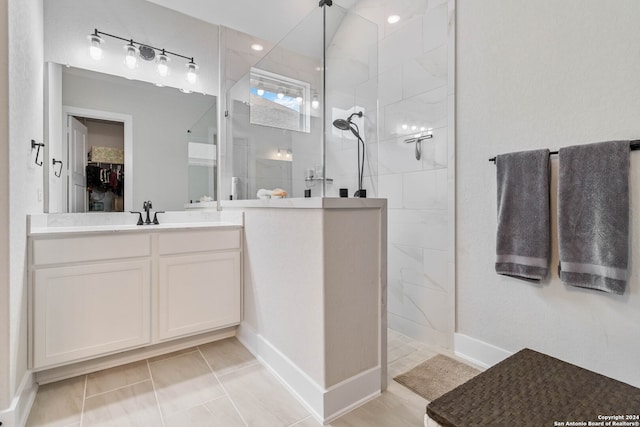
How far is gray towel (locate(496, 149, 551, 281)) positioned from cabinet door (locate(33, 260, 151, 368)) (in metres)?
2.10

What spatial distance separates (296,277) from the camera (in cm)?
158

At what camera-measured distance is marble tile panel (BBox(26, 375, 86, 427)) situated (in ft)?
4.61

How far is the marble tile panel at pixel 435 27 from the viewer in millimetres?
2038

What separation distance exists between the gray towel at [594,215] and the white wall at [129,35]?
8.70 ft

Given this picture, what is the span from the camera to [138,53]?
2.40 meters

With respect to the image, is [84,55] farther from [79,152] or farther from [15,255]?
[15,255]

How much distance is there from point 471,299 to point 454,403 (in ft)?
4.04

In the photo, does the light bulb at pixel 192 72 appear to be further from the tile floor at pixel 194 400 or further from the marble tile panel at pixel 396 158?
the tile floor at pixel 194 400

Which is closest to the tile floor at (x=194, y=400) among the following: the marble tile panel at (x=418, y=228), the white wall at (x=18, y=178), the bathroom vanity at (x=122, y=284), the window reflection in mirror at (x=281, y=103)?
the bathroom vanity at (x=122, y=284)

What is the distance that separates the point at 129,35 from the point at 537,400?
10.5 feet

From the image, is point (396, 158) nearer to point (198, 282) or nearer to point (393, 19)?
point (393, 19)

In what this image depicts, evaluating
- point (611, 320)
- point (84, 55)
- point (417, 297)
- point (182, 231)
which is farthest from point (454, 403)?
point (84, 55)

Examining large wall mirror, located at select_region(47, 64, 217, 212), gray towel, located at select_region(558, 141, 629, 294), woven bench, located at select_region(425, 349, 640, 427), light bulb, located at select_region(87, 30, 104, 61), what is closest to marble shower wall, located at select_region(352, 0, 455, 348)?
gray towel, located at select_region(558, 141, 629, 294)

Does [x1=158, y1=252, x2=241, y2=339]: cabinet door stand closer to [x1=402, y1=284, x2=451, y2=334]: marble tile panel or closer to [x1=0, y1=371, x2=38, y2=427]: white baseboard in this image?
[x1=0, y1=371, x2=38, y2=427]: white baseboard
